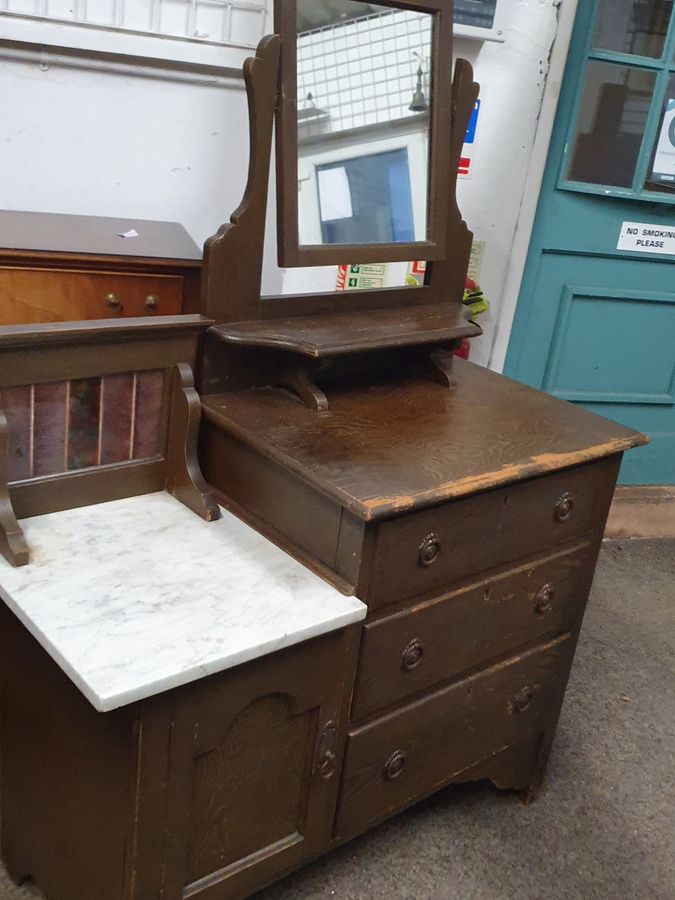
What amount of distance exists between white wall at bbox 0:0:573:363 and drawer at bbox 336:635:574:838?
4.08 feet

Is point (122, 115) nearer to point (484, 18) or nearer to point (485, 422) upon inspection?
point (484, 18)

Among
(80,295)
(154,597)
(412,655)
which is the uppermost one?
(80,295)

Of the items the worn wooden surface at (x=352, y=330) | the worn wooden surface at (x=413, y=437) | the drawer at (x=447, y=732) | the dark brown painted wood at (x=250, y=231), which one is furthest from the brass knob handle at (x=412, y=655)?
the dark brown painted wood at (x=250, y=231)

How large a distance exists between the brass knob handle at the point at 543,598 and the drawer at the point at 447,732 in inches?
4.1

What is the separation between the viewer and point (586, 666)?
2.43m

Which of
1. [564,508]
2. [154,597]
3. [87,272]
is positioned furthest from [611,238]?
[154,597]

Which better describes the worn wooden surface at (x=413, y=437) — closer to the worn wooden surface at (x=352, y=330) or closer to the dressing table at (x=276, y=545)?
the dressing table at (x=276, y=545)

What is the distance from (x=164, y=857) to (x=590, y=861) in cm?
96

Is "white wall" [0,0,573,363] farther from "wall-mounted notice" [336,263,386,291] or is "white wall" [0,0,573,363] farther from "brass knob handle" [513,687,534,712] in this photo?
"brass knob handle" [513,687,534,712]

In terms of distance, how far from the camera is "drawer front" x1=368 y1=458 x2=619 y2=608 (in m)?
1.39

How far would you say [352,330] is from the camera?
1586 millimetres

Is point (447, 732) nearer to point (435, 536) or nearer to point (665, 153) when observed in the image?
point (435, 536)

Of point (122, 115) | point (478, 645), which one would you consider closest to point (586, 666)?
point (478, 645)

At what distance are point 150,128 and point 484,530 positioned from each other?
1330mm
